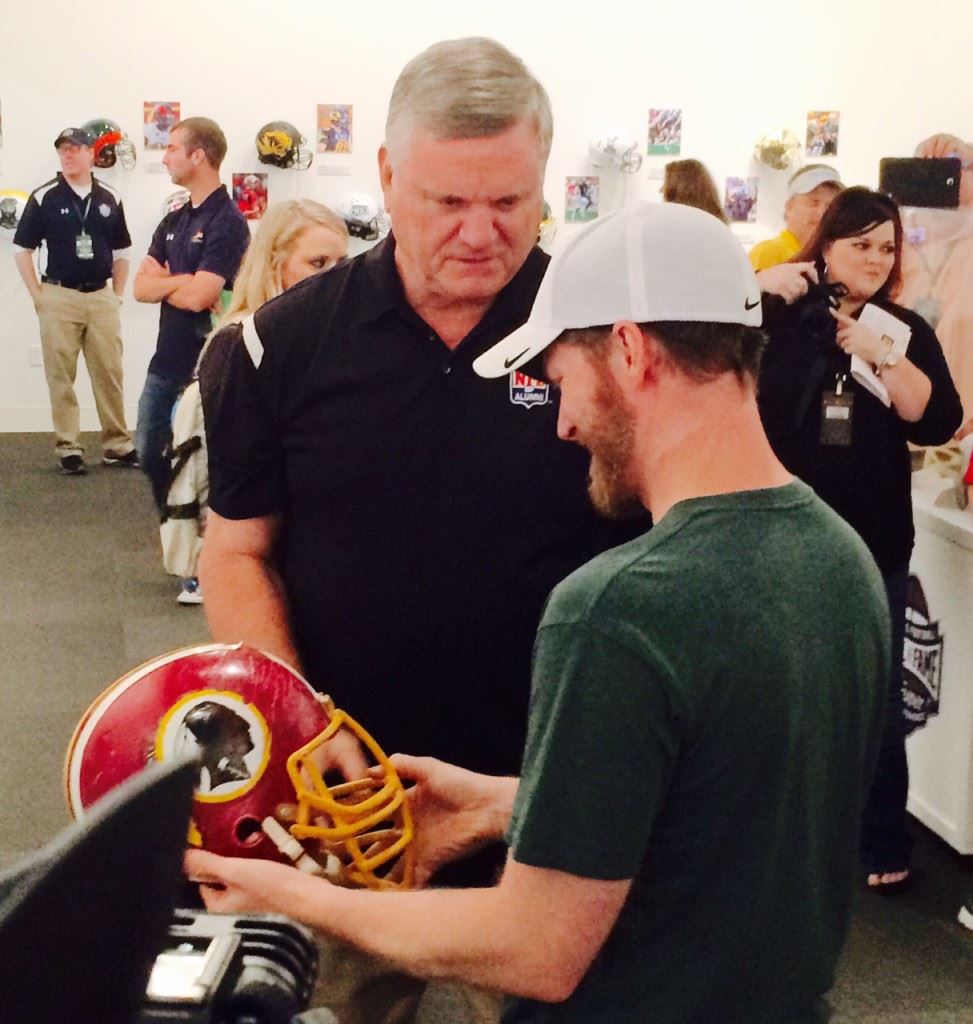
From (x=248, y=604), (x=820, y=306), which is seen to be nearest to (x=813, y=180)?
(x=820, y=306)

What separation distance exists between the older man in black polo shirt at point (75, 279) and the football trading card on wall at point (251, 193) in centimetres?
89

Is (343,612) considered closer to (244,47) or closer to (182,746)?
(182,746)

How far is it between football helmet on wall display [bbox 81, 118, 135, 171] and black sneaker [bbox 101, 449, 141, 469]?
5.67 feet

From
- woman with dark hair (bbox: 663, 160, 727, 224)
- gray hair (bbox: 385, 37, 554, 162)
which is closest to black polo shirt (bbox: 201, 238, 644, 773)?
gray hair (bbox: 385, 37, 554, 162)

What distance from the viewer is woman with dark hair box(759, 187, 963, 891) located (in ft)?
9.33

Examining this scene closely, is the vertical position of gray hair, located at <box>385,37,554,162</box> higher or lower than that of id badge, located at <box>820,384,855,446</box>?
higher

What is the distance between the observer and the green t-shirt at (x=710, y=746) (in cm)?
99

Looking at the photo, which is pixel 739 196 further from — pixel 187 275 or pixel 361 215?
pixel 187 275

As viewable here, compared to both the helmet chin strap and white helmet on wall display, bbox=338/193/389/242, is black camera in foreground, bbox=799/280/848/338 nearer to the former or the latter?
the helmet chin strap

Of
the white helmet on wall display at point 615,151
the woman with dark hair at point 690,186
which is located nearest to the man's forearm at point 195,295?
the woman with dark hair at point 690,186

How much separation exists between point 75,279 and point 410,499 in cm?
608

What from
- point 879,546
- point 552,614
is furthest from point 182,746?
point 879,546

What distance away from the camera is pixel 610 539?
1644mm

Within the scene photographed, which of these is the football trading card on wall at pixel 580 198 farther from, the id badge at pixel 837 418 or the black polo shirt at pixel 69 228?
the id badge at pixel 837 418
